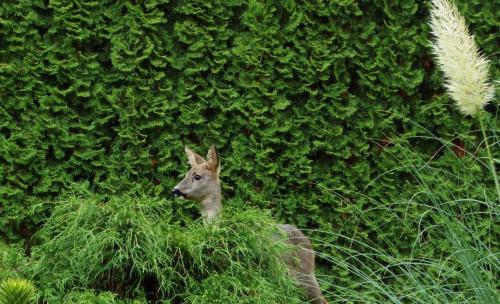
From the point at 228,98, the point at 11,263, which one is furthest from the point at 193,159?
the point at 11,263

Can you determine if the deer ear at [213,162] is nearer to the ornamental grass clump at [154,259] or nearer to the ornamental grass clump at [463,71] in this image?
the ornamental grass clump at [154,259]

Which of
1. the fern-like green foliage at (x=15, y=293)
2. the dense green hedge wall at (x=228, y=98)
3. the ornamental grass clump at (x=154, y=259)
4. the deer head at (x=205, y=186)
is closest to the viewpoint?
the fern-like green foliage at (x=15, y=293)

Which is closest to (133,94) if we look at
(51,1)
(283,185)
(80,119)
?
(80,119)

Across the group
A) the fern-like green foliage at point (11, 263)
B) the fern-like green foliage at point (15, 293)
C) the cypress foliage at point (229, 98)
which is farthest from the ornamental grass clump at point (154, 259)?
the cypress foliage at point (229, 98)

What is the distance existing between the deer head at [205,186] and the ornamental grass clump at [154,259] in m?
1.34

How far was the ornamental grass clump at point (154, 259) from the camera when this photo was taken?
13.1 ft

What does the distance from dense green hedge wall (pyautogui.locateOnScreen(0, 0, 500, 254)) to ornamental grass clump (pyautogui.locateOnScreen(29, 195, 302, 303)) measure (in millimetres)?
2028

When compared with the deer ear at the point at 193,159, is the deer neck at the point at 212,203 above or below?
below

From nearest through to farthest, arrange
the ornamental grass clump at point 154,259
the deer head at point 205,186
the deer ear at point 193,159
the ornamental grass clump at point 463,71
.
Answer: the ornamental grass clump at point 463,71 → the ornamental grass clump at point 154,259 → the deer head at point 205,186 → the deer ear at point 193,159

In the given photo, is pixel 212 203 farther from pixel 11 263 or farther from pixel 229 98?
pixel 11 263

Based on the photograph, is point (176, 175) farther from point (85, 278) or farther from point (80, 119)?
point (85, 278)

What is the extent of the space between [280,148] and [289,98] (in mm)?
430

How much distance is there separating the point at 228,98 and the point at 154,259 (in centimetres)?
288

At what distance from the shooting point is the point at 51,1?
6.32 m
